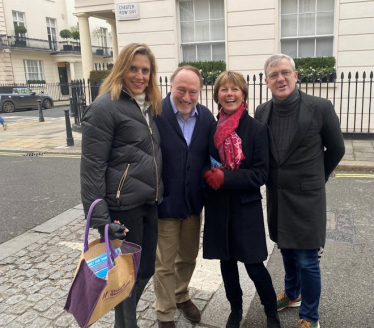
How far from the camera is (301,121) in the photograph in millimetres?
2449

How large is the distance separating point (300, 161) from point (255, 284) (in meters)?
0.90

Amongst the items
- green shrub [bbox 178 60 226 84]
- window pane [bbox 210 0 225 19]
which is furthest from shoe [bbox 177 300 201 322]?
window pane [bbox 210 0 225 19]

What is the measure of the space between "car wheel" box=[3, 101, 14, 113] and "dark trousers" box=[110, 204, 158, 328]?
22.5m

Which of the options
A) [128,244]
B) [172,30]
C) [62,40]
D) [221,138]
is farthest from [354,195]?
[62,40]

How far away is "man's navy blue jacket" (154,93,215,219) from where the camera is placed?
8.42ft

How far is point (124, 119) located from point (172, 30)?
974 cm

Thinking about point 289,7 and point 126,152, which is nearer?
point 126,152

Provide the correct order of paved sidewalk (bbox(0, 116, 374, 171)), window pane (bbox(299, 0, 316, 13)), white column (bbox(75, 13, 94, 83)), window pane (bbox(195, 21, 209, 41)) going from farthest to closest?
white column (bbox(75, 13, 94, 83))
window pane (bbox(195, 21, 209, 41))
window pane (bbox(299, 0, 316, 13))
paved sidewalk (bbox(0, 116, 374, 171))

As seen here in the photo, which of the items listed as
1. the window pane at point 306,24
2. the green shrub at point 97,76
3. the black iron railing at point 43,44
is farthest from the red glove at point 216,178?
the black iron railing at point 43,44

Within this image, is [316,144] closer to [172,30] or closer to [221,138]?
[221,138]

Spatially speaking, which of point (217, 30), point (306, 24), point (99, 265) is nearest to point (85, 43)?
point (217, 30)

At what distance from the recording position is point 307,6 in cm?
1015

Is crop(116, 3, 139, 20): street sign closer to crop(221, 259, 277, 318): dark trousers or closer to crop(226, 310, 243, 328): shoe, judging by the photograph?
crop(221, 259, 277, 318): dark trousers

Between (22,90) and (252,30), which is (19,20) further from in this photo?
(252,30)
